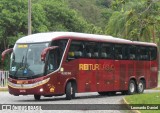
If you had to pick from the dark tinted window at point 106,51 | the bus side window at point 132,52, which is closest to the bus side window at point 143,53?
the bus side window at point 132,52

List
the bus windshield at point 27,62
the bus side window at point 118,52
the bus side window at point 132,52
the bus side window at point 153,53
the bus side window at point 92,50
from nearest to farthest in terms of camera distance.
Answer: the bus windshield at point 27,62
the bus side window at point 92,50
the bus side window at point 118,52
the bus side window at point 132,52
the bus side window at point 153,53

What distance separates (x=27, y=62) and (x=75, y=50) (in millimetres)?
2677

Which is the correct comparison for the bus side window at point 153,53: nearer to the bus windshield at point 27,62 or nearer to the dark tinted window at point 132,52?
the dark tinted window at point 132,52

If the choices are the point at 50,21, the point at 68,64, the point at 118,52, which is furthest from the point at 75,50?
the point at 50,21

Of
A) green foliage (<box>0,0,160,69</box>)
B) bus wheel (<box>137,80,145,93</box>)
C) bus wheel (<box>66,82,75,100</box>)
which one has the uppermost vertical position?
green foliage (<box>0,0,160,69</box>)

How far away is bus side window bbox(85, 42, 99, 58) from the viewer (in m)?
25.0

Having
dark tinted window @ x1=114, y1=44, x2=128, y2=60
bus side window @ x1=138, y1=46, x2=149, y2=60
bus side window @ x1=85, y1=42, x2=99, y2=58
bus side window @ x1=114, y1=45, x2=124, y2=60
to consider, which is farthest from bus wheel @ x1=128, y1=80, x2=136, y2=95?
bus side window @ x1=85, y1=42, x2=99, y2=58

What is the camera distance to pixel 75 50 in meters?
24.0

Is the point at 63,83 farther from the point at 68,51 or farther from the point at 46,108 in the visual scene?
the point at 46,108

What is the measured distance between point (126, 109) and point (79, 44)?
7.06 meters

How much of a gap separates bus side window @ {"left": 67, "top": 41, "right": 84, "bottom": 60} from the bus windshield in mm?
1528

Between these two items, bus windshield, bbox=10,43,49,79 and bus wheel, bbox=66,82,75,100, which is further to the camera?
bus wheel, bbox=66,82,75,100

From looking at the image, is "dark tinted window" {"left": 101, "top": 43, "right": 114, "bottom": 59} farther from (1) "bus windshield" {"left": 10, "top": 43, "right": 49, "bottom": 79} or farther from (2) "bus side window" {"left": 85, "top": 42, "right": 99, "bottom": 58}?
(1) "bus windshield" {"left": 10, "top": 43, "right": 49, "bottom": 79}

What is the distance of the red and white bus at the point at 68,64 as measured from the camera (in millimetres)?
22500
